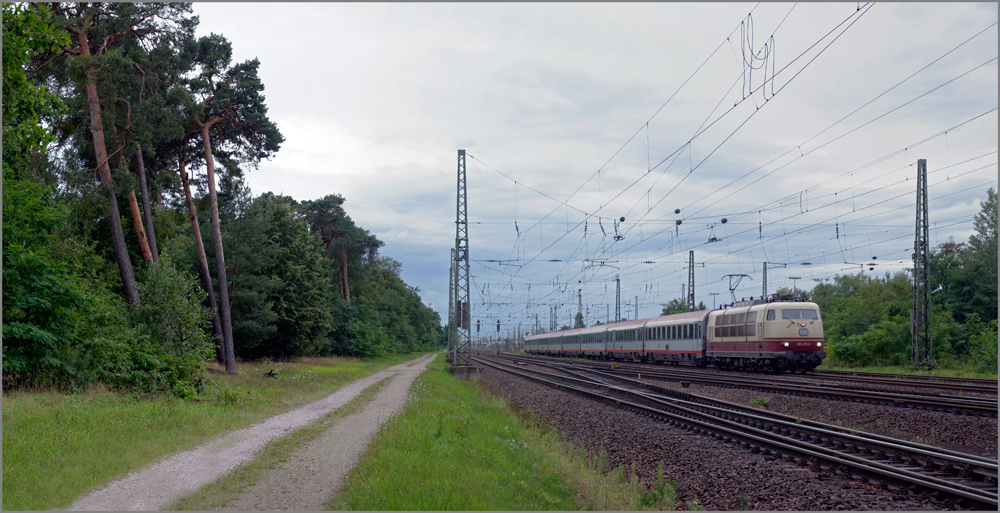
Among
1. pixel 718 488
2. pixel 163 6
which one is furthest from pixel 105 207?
pixel 718 488

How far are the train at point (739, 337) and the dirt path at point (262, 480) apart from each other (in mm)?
21520

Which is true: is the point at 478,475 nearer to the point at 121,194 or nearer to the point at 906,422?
the point at 906,422

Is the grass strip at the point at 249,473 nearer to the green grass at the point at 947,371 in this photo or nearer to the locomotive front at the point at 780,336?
the locomotive front at the point at 780,336

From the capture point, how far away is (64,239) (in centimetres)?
2492

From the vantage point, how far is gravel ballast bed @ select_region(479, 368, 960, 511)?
8047mm

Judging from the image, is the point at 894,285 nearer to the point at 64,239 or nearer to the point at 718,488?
the point at 718,488

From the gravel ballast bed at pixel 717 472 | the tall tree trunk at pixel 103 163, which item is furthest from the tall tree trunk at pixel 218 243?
the gravel ballast bed at pixel 717 472

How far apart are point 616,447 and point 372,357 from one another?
180 feet

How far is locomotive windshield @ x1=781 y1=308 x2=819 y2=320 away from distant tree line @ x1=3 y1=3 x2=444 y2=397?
23799mm

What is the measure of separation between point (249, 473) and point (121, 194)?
16962 mm

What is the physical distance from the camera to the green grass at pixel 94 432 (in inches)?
322

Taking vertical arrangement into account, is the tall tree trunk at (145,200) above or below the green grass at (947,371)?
above

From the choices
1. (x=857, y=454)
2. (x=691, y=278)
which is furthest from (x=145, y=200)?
(x=691, y=278)

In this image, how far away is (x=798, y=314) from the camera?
30.3m
